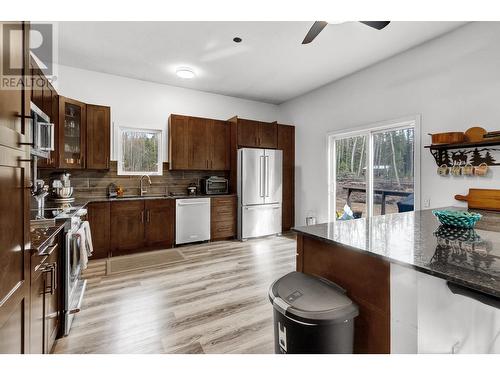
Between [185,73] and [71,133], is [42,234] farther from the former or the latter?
[185,73]

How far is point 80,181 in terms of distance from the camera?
3922 millimetres

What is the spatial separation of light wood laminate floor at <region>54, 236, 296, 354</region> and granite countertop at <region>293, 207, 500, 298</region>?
105 centimetres

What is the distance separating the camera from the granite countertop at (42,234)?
49.6 inches

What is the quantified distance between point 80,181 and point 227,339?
11.6 feet

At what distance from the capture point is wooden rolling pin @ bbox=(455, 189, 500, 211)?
8.27 ft

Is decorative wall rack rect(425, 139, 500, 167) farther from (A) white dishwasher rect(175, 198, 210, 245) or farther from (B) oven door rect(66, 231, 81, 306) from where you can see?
(B) oven door rect(66, 231, 81, 306)

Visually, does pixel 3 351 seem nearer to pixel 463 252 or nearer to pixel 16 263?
pixel 16 263

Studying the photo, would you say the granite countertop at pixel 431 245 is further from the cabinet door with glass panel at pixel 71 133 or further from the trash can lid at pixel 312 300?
the cabinet door with glass panel at pixel 71 133

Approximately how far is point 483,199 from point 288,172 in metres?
3.25

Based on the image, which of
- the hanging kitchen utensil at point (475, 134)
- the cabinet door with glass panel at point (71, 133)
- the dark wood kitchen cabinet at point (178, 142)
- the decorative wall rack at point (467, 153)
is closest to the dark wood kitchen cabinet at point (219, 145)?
the dark wood kitchen cabinet at point (178, 142)

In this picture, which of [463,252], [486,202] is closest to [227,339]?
[463,252]

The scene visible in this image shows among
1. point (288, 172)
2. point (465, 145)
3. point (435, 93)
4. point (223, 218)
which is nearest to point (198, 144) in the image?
point (223, 218)

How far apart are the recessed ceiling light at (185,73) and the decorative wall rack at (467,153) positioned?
3591mm

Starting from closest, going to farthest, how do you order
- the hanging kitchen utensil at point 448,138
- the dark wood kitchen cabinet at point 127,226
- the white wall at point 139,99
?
the hanging kitchen utensil at point 448,138 < the dark wood kitchen cabinet at point 127,226 < the white wall at point 139,99
